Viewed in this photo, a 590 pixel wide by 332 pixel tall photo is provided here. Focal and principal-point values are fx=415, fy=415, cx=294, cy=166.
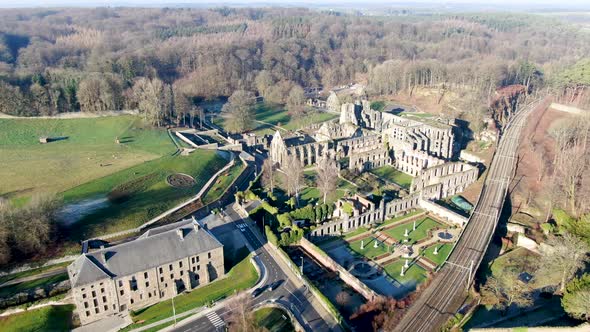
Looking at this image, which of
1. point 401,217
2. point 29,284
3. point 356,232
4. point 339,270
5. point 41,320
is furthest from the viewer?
point 401,217

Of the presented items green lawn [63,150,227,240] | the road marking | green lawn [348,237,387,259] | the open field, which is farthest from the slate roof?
the open field

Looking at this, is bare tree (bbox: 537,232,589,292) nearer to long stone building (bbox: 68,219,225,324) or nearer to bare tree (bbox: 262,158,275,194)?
long stone building (bbox: 68,219,225,324)

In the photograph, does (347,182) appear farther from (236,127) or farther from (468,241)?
(236,127)

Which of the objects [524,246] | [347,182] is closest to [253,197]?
[347,182]

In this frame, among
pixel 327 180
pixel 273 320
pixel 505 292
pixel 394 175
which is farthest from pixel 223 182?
pixel 505 292

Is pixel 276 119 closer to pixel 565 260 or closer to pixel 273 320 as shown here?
pixel 273 320

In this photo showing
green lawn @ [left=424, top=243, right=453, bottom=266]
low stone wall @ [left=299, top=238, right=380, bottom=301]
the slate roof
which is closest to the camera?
the slate roof

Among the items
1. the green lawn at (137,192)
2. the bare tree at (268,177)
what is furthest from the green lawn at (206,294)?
the bare tree at (268,177)
